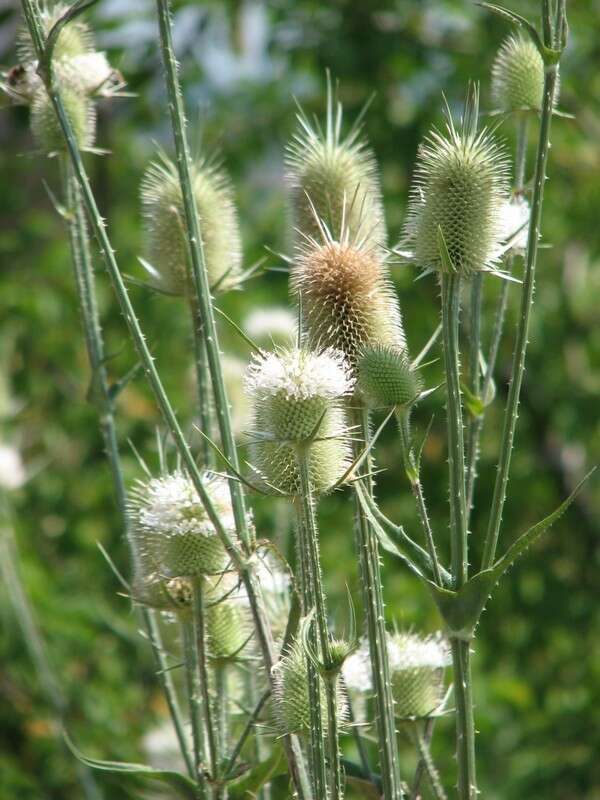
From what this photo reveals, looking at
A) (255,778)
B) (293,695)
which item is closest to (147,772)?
(255,778)

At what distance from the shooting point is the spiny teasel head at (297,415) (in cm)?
112

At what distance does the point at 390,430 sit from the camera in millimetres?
3730

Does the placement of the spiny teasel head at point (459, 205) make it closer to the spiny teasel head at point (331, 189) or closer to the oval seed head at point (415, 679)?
the spiny teasel head at point (331, 189)

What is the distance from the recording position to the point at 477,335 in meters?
1.49

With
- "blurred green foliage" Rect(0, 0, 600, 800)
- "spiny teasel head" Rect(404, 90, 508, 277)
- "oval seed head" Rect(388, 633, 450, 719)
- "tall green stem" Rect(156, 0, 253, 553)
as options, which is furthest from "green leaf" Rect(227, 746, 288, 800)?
"blurred green foliage" Rect(0, 0, 600, 800)

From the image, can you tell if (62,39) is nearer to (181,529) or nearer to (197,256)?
(197,256)

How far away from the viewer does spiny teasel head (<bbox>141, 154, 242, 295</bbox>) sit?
157 cm

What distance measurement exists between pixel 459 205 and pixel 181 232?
504 millimetres

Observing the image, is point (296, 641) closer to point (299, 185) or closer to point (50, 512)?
Result: point (299, 185)

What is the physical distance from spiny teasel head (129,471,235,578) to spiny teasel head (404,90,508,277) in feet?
1.20

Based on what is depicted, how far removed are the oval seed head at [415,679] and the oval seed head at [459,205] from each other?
50cm

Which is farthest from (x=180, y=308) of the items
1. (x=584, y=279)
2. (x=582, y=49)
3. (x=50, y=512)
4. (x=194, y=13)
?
(x=582, y=49)

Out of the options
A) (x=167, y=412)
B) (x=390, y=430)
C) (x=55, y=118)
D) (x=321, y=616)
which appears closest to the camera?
(x=321, y=616)

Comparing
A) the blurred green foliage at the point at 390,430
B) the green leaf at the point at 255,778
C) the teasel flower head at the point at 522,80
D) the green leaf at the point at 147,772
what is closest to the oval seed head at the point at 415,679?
the green leaf at the point at 255,778
